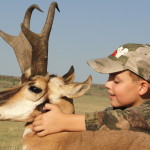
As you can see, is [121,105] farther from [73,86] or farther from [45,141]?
[45,141]

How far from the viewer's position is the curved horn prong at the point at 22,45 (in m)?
6.31

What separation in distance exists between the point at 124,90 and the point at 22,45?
2.19 m

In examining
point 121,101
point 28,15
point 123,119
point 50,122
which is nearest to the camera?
point 123,119

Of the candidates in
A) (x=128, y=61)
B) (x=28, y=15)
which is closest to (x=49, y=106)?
(x=128, y=61)

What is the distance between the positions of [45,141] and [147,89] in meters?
1.58

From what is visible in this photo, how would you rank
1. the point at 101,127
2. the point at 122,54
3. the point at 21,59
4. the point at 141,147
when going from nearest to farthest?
the point at 141,147, the point at 101,127, the point at 122,54, the point at 21,59

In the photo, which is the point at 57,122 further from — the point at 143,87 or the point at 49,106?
the point at 143,87

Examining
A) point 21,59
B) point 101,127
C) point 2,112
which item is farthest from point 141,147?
point 21,59

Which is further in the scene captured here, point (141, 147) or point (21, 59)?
point (21, 59)

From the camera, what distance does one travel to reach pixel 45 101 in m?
5.56

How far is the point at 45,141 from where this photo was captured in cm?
534

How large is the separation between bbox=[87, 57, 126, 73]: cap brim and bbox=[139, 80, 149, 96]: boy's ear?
338 mm

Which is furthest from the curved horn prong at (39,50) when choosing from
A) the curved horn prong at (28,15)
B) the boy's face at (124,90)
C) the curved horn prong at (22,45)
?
the curved horn prong at (28,15)

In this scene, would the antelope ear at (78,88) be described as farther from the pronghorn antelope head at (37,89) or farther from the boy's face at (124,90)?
the boy's face at (124,90)
